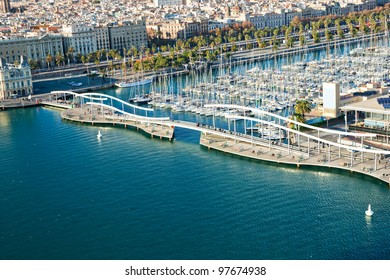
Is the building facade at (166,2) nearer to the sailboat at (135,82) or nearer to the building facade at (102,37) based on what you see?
the building facade at (102,37)

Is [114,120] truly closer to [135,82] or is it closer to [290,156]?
[290,156]

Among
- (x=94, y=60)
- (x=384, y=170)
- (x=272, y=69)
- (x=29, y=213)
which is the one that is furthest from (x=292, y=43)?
(x=29, y=213)

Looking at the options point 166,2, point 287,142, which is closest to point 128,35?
point 287,142

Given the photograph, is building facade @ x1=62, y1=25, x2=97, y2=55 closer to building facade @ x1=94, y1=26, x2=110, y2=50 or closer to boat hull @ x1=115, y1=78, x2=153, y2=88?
building facade @ x1=94, y1=26, x2=110, y2=50

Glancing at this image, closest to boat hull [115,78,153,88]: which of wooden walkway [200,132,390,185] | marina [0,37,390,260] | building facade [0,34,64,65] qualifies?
marina [0,37,390,260]

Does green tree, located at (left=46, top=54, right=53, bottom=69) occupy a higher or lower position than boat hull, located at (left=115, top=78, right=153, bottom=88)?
higher

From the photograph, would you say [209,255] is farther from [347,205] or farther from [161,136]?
[161,136]

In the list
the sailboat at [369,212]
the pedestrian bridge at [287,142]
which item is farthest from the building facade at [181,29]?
the sailboat at [369,212]
